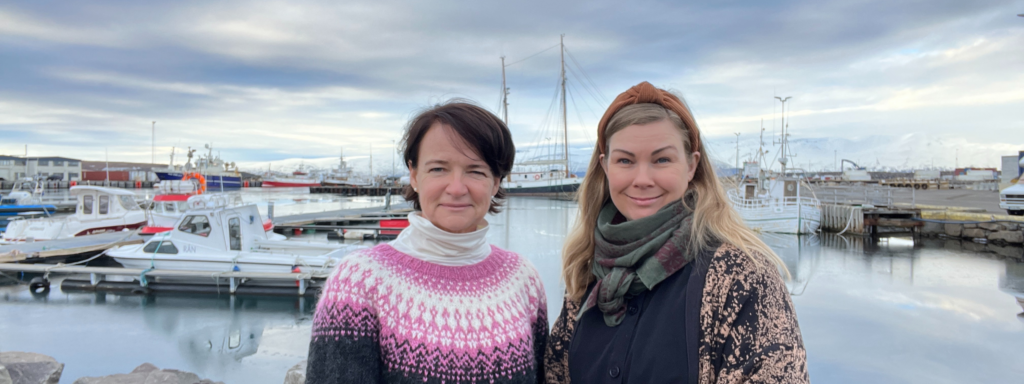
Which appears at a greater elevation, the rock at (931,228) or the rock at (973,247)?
the rock at (931,228)

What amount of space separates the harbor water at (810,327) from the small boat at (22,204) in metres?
17.8

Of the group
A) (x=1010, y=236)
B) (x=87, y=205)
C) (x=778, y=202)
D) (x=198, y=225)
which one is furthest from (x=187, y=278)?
(x=1010, y=236)

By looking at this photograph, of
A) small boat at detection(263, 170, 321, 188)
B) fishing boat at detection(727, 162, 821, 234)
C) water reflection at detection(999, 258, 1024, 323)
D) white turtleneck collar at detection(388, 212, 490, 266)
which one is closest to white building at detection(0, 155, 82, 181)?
small boat at detection(263, 170, 321, 188)

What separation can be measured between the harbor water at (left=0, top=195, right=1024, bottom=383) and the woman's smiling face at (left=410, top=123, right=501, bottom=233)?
5482 mm

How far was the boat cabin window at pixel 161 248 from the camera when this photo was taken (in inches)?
394

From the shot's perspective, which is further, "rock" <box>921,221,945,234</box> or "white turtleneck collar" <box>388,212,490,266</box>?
"rock" <box>921,221,945,234</box>

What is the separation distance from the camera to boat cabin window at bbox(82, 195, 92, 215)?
16344 millimetres

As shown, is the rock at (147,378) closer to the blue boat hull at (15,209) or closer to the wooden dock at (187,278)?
the wooden dock at (187,278)

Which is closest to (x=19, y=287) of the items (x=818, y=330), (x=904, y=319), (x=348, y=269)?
(x=348, y=269)

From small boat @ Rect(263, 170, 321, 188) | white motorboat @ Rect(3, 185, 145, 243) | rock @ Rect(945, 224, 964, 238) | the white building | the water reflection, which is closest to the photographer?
the water reflection

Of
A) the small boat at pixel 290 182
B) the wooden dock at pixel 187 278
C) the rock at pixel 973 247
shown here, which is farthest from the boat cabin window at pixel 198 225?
the small boat at pixel 290 182

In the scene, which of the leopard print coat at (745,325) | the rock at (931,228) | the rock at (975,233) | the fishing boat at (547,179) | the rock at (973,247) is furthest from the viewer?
the fishing boat at (547,179)

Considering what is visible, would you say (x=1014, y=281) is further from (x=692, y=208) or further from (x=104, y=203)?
(x=104, y=203)

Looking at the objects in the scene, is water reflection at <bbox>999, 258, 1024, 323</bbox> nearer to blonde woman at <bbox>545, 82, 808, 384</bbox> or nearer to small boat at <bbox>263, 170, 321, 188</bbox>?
blonde woman at <bbox>545, 82, 808, 384</bbox>
